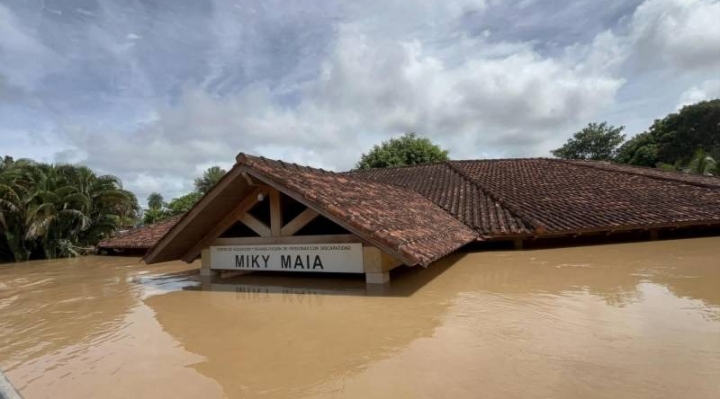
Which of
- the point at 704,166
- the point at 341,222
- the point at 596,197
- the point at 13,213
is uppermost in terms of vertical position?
the point at 704,166

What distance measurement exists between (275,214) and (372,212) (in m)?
1.95

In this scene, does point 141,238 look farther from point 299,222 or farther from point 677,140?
point 677,140

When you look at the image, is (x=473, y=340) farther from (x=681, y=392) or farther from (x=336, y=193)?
(x=336, y=193)

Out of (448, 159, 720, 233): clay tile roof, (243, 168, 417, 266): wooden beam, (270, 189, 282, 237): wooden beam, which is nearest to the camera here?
(243, 168, 417, 266): wooden beam

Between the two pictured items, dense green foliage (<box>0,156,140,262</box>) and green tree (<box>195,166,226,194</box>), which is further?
green tree (<box>195,166,226,194</box>)

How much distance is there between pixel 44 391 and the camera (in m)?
3.67

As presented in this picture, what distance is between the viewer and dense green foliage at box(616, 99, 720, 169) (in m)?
39.3

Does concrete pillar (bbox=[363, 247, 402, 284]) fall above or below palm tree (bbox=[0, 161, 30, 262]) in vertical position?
below

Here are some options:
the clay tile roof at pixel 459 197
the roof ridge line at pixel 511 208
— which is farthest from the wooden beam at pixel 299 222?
the roof ridge line at pixel 511 208

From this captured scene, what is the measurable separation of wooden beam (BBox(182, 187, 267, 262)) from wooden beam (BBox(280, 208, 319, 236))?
0.91m

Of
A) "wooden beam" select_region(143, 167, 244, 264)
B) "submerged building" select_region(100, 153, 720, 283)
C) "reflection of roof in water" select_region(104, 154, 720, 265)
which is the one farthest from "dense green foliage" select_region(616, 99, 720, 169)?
"wooden beam" select_region(143, 167, 244, 264)

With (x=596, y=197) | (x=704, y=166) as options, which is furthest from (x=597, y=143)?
(x=596, y=197)

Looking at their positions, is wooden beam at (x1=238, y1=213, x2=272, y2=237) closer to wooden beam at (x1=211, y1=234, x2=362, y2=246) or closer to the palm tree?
wooden beam at (x1=211, y1=234, x2=362, y2=246)

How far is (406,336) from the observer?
4.46 m
